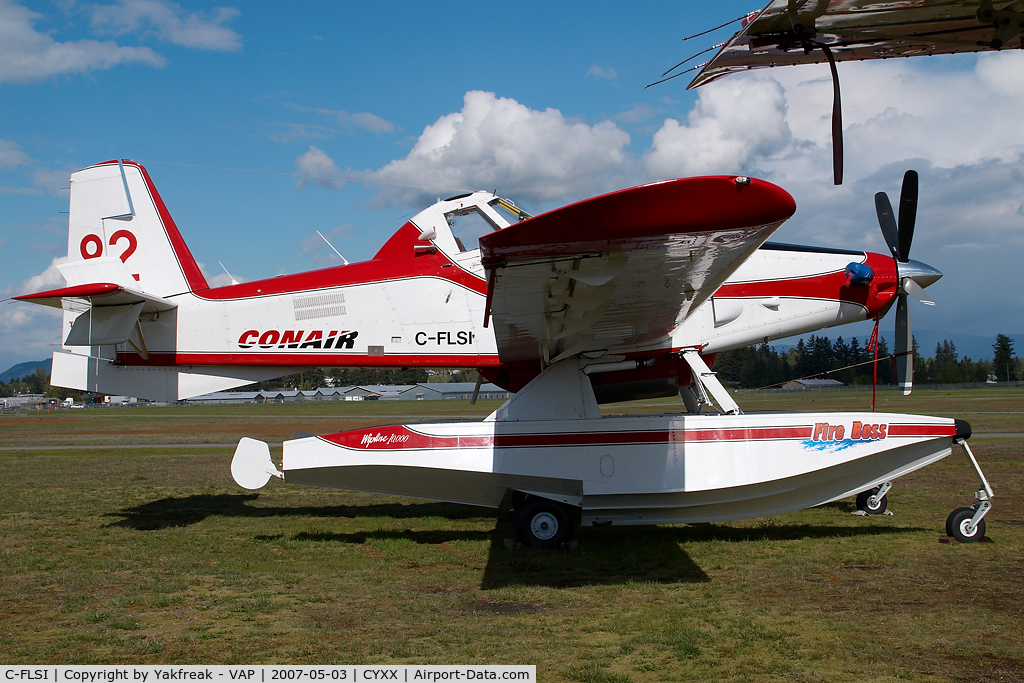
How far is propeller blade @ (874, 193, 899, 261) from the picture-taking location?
335 inches

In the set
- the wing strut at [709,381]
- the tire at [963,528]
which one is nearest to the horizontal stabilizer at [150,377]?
the wing strut at [709,381]

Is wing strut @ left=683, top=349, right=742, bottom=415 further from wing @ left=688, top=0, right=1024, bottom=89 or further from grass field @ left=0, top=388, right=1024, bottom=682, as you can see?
wing @ left=688, top=0, right=1024, bottom=89

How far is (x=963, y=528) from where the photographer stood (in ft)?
22.1

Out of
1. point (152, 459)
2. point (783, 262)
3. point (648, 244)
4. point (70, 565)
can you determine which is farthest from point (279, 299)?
point (152, 459)

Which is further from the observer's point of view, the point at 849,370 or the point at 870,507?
the point at 849,370

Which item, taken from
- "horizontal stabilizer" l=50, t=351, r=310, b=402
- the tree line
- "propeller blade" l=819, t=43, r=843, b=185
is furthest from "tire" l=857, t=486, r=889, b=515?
the tree line

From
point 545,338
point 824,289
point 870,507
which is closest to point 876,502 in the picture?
point 870,507

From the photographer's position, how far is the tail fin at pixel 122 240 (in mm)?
9086

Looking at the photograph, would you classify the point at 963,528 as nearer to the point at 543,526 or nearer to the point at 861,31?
the point at 543,526

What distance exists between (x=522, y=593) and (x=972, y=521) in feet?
15.4

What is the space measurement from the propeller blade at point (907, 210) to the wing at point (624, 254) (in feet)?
11.7

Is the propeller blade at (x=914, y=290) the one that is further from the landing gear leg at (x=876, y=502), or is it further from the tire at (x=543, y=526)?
the tire at (x=543, y=526)

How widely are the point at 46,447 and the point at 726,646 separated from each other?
23310mm

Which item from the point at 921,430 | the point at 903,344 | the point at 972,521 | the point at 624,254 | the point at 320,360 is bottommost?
the point at 972,521
